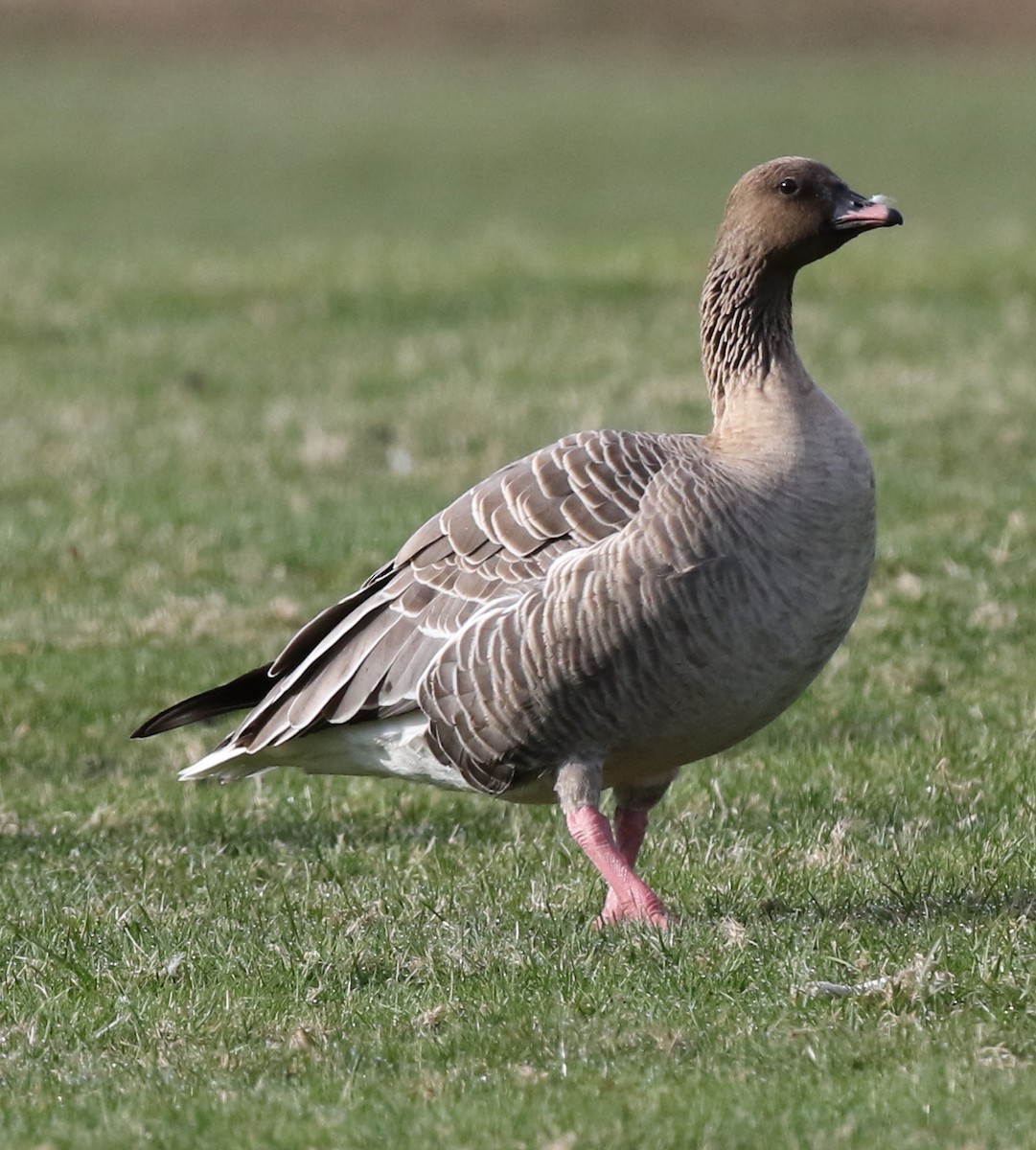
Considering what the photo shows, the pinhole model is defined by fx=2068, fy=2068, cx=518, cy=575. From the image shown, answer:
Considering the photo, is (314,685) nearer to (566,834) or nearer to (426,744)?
(426,744)

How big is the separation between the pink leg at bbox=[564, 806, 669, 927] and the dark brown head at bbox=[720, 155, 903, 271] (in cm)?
170

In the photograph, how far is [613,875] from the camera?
5582 mm

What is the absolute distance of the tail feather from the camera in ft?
20.4

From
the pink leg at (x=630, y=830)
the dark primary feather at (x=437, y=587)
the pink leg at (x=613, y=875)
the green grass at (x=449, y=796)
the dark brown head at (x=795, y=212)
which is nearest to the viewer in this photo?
the green grass at (x=449, y=796)

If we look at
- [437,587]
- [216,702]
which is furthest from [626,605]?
[216,702]

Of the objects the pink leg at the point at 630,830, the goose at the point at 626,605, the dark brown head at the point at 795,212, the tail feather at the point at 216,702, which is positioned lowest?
the pink leg at the point at 630,830

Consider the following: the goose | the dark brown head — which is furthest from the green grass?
the dark brown head

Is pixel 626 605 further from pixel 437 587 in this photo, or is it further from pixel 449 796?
pixel 449 796

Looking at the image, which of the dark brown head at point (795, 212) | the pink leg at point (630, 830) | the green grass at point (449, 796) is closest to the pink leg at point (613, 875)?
the green grass at point (449, 796)

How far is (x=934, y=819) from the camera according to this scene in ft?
21.9

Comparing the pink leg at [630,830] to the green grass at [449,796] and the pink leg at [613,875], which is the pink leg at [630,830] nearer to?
the green grass at [449,796]

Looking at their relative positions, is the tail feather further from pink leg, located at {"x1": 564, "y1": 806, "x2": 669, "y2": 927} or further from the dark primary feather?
pink leg, located at {"x1": 564, "y1": 806, "x2": 669, "y2": 927}

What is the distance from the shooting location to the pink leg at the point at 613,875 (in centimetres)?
550

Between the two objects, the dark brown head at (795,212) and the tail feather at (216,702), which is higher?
the dark brown head at (795,212)
